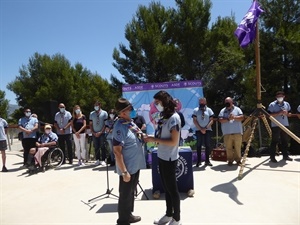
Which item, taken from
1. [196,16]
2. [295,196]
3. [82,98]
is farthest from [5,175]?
[82,98]

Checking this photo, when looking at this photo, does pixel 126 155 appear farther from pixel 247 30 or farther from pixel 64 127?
pixel 64 127

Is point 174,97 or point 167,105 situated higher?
point 174,97

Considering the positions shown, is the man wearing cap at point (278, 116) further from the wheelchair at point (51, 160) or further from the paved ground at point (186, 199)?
the wheelchair at point (51, 160)

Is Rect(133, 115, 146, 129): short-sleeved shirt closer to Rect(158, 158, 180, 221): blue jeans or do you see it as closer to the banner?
the banner

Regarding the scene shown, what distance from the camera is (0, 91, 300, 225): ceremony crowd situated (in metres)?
3.26

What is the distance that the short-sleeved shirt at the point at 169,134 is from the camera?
3260 mm

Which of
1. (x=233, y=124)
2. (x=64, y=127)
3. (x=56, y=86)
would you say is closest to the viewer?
(x=233, y=124)

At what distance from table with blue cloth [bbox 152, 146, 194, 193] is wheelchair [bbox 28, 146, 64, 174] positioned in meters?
3.88

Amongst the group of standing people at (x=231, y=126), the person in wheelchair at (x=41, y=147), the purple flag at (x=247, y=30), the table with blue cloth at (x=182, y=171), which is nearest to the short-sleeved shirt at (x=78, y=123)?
the person in wheelchair at (x=41, y=147)

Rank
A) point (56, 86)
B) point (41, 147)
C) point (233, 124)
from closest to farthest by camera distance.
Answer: point (233, 124) < point (41, 147) < point (56, 86)

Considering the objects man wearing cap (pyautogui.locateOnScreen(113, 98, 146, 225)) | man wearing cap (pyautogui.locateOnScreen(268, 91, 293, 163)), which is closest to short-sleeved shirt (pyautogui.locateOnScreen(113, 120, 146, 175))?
man wearing cap (pyautogui.locateOnScreen(113, 98, 146, 225))

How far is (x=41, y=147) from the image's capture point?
24.4 feet

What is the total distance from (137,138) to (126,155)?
0.26 meters

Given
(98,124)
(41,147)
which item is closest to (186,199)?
(98,124)
